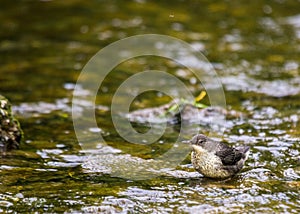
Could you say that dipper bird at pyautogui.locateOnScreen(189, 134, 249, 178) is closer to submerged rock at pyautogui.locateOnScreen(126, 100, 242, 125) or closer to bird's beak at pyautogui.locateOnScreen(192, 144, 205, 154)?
bird's beak at pyautogui.locateOnScreen(192, 144, 205, 154)

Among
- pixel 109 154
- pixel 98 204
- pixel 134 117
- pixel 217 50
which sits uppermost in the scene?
pixel 217 50

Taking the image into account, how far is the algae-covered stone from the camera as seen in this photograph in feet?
27.0

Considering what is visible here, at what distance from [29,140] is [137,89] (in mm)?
3772

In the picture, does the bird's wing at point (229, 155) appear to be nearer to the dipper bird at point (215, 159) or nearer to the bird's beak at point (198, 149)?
the dipper bird at point (215, 159)

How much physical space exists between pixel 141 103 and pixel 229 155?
456 cm

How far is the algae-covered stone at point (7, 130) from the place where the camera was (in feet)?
27.0

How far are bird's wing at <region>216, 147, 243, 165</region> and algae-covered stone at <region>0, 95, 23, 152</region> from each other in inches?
119

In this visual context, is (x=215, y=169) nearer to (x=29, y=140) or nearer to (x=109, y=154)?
(x=109, y=154)

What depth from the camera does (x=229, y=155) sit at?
7.04 metres

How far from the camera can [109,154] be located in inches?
328

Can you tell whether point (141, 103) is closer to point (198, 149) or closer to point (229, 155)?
point (198, 149)

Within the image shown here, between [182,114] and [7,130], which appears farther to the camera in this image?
[182,114]

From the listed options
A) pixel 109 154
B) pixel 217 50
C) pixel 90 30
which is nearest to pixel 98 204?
pixel 109 154

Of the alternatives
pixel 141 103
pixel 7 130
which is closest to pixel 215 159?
pixel 7 130
